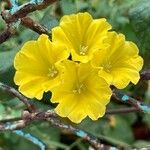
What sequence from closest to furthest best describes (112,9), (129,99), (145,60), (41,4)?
(41,4)
(129,99)
(145,60)
(112,9)

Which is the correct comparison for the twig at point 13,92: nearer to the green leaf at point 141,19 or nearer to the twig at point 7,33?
the twig at point 7,33

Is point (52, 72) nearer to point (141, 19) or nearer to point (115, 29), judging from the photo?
point (141, 19)

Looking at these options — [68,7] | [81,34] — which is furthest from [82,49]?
[68,7]

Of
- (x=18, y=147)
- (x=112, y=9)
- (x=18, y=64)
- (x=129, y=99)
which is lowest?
(x=18, y=147)

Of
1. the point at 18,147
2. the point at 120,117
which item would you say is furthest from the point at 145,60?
the point at 120,117

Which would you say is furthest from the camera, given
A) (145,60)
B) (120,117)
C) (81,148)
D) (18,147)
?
(120,117)

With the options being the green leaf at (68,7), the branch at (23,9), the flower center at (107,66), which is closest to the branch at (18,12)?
the branch at (23,9)

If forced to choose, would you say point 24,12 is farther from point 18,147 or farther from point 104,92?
point 18,147
